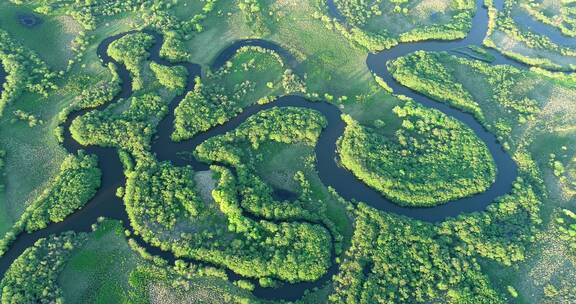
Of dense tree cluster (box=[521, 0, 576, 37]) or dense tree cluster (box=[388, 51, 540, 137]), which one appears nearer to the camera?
dense tree cluster (box=[388, 51, 540, 137])

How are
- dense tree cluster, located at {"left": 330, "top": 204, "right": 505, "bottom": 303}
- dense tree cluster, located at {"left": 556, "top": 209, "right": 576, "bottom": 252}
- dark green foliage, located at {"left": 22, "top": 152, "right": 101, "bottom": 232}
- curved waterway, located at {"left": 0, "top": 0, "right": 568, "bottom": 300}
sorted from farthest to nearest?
dense tree cluster, located at {"left": 556, "top": 209, "right": 576, "bottom": 252}
dark green foliage, located at {"left": 22, "top": 152, "right": 101, "bottom": 232}
curved waterway, located at {"left": 0, "top": 0, "right": 568, "bottom": 300}
dense tree cluster, located at {"left": 330, "top": 204, "right": 505, "bottom": 303}

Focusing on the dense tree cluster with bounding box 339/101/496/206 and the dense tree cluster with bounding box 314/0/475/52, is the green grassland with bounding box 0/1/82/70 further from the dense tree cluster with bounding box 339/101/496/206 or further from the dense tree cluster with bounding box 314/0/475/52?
the dense tree cluster with bounding box 339/101/496/206

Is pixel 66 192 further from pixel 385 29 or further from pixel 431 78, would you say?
pixel 385 29

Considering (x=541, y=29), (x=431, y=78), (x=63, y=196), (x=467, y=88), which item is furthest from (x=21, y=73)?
(x=541, y=29)

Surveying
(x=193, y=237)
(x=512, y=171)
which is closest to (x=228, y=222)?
(x=193, y=237)

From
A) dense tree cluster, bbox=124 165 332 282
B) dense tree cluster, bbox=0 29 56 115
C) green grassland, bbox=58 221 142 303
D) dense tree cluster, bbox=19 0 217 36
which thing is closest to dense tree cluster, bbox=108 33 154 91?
dense tree cluster, bbox=19 0 217 36

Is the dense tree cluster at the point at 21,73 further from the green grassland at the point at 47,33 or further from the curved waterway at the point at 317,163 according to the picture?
the curved waterway at the point at 317,163

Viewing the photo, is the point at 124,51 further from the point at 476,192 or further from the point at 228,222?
the point at 476,192
